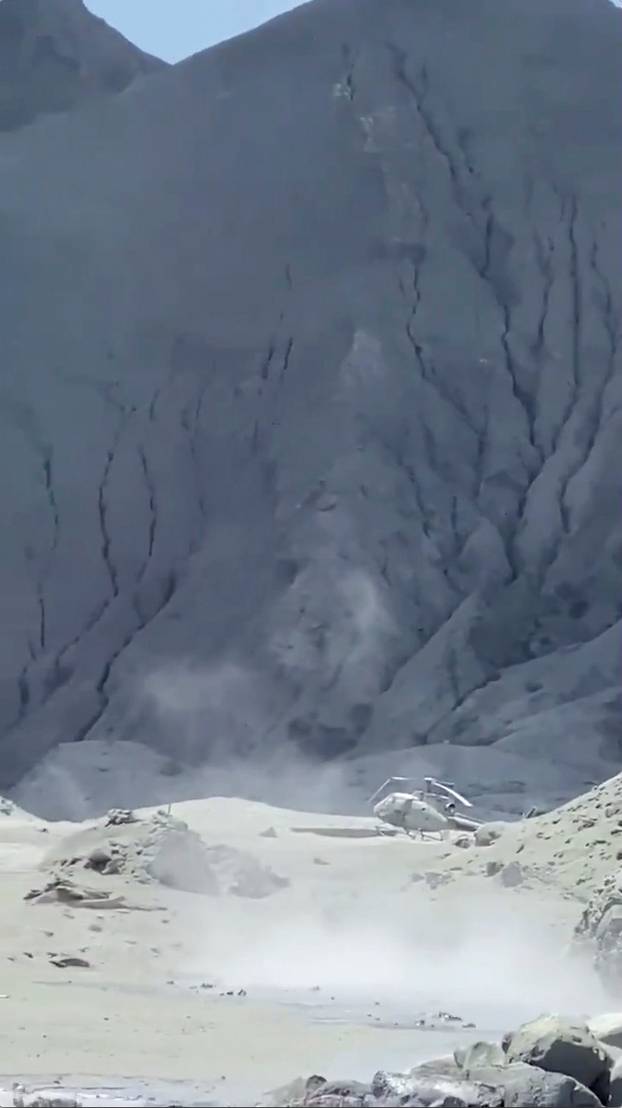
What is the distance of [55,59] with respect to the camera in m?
57.3

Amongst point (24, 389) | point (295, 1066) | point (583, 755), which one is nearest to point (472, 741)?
point (583, 755)

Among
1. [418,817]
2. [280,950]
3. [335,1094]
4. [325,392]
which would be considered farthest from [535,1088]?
[325,392]

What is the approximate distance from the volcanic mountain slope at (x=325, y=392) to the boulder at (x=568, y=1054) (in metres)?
27.4

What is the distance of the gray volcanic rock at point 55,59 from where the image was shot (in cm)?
5650

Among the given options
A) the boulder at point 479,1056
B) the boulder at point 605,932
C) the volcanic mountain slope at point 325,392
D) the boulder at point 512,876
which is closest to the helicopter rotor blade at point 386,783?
the volcanic mountain slope at point 325,392

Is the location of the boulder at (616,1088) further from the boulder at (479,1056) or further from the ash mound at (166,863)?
the ash mound at (166,863)

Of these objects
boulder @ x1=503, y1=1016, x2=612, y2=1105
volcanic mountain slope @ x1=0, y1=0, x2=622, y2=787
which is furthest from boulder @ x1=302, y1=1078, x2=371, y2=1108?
volcanic mountain slope @ x1=0, y1=0, x2=622, y2=787

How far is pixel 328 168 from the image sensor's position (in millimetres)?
49219

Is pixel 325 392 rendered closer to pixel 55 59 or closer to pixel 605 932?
pixel 55 59

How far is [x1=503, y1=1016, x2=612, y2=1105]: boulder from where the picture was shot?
321 inches

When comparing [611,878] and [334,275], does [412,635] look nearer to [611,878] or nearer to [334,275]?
[334,275]

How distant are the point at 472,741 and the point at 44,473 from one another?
15.1 metres

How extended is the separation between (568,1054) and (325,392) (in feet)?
123

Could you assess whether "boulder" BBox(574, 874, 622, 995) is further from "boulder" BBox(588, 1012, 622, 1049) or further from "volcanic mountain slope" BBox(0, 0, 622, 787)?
"volcanic mountain slope" BBox(0, 0, 622, 787)
